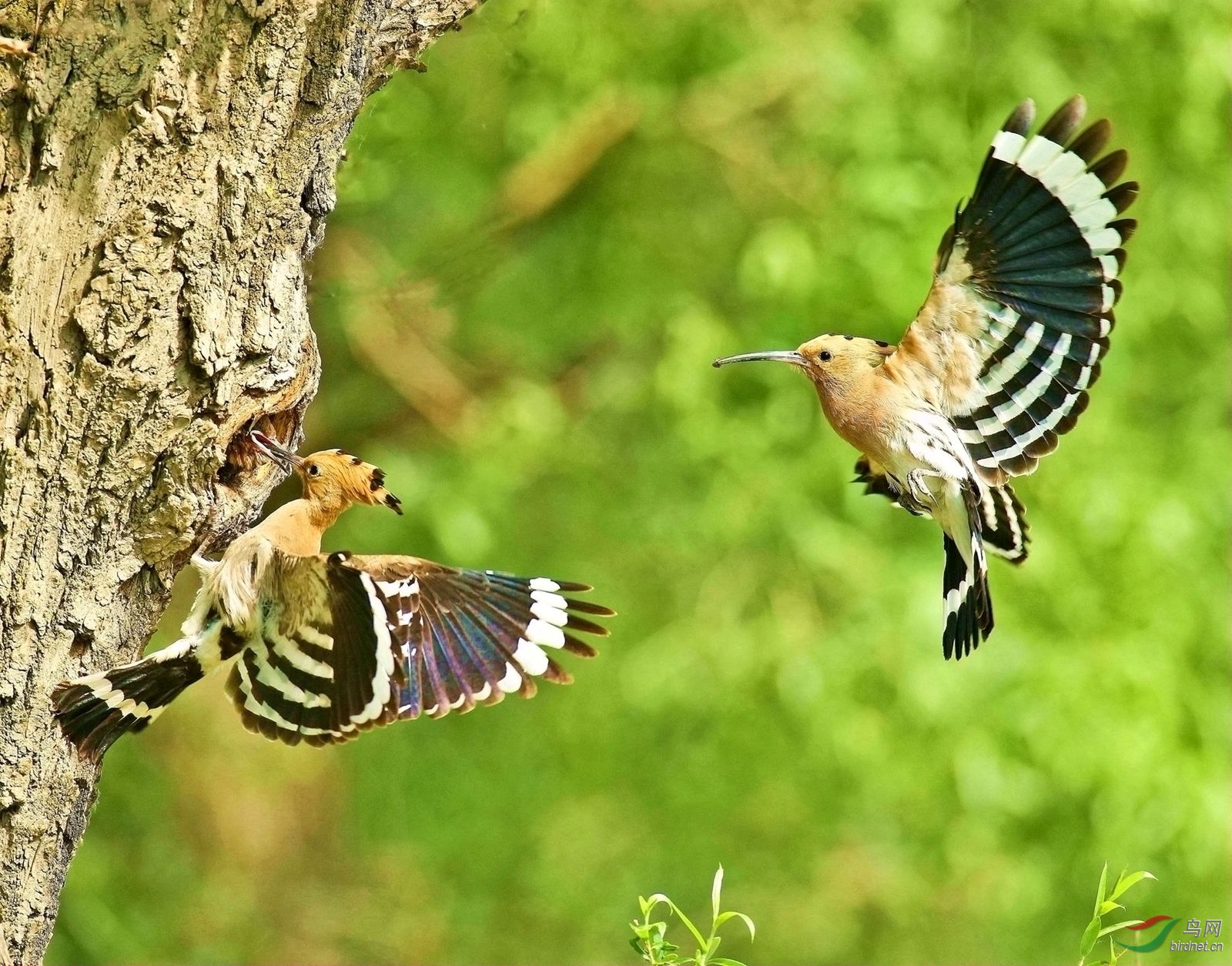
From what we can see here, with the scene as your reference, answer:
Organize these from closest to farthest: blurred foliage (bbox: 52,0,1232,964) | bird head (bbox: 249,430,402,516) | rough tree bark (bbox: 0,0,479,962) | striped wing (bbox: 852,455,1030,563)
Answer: rough tree bark (bbox: 0,0,479,962), bird head (bbox: 249,430,402,516), striped wing (bbox: 852,455,1030,563), blurred foliage (bbox: 52,0,1232,964)

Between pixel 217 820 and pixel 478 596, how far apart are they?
505cm

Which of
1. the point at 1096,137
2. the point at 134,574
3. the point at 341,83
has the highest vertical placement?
the point at 1096,137

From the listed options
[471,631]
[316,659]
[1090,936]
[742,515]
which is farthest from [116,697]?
[742,515]

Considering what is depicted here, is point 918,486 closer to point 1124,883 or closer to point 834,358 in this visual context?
point 834,358

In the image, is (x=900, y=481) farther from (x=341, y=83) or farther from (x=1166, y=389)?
(x=1166, y=389)

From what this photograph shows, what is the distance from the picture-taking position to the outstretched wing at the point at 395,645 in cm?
228

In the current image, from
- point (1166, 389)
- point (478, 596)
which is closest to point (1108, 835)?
point (1166, 389)

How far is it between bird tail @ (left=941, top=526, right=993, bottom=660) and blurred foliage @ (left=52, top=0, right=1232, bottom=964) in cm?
226

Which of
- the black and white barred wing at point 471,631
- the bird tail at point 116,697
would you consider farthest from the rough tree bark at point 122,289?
the black and white barred wing at point 471,631

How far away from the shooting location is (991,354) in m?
2.42

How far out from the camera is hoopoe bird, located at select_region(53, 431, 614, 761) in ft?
7.42

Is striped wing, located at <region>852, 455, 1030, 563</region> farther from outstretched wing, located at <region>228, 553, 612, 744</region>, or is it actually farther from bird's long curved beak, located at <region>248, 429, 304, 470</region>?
bird's long curved beak, located at <region>248, 429, 304, 470</region>

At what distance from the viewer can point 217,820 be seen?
700cm

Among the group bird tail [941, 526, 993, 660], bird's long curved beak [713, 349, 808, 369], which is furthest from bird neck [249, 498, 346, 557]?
bird tail [941, 526, 993, 660]
